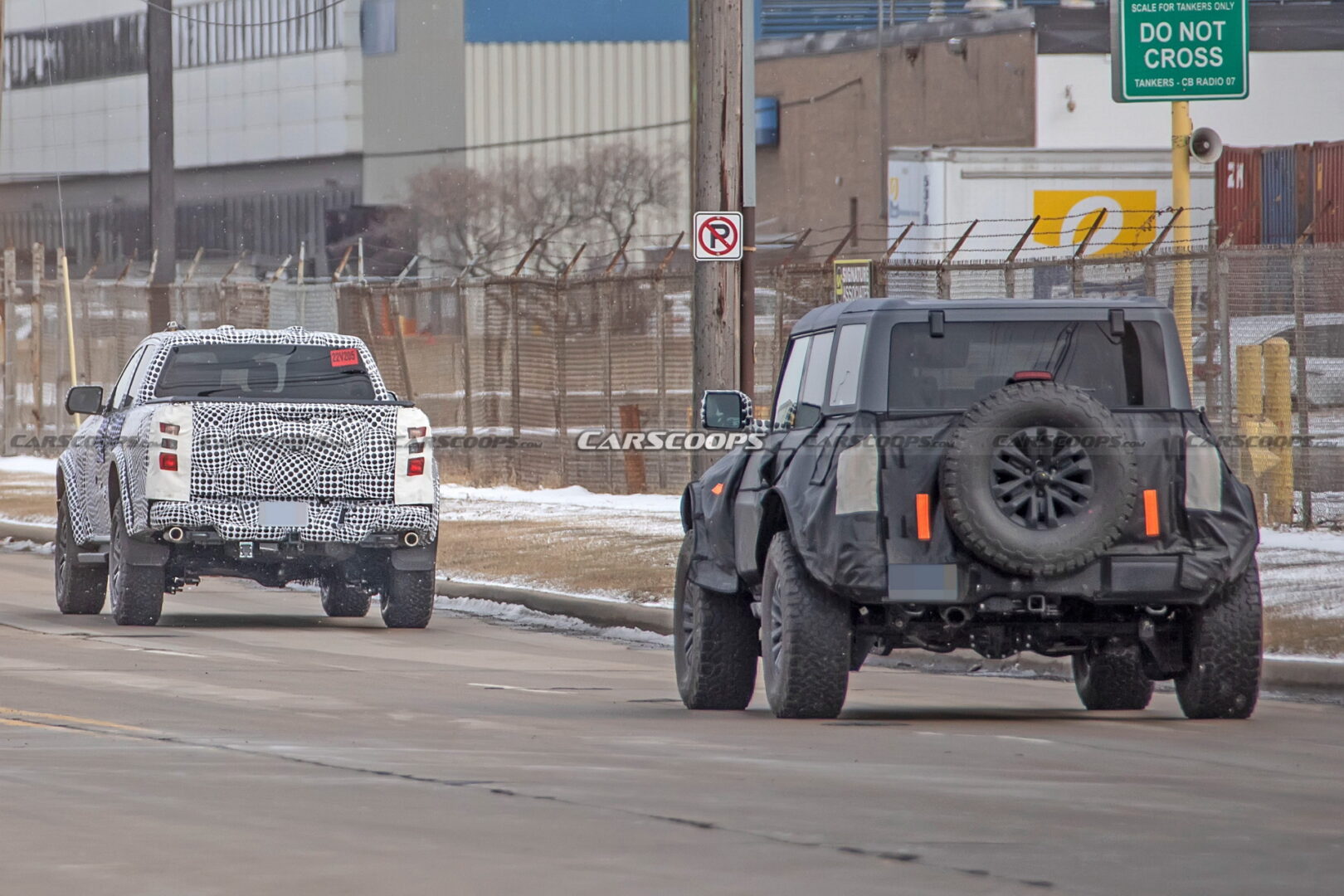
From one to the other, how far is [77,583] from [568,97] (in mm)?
70796

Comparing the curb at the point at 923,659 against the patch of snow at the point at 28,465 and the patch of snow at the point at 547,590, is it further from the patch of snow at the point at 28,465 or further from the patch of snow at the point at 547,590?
the patch of snow at the point at 28,465

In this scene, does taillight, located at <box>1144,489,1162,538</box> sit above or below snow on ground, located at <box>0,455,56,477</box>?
above

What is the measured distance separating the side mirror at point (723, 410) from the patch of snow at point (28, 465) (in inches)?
866

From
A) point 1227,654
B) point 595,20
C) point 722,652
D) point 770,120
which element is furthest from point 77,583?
point 595,20

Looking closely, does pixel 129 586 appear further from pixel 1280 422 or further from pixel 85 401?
pixel 1280 422

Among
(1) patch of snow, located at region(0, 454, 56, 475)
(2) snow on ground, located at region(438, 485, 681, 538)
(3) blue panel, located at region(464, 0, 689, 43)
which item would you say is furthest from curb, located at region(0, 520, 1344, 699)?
(3) blue panel, located at region(464, 0, 689, 43)

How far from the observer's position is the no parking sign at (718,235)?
17641 mm

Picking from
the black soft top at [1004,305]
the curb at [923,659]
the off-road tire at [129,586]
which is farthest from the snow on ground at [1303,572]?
the off-road tire at [129,586]

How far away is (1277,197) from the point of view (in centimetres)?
4938

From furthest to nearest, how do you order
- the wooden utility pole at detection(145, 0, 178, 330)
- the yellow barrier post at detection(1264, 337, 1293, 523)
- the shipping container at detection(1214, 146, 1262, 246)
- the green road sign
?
1. the shipping container at detection(1214, 146, 1262, 246)
2. the wooden utility pole at detection(145, 0, 178, 330)
3. the yellow barrier post at detection(1264, 337, 1293, 523)
4. the green road sign

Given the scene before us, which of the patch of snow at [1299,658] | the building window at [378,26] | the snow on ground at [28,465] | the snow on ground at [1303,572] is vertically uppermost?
the building window at [378,26]

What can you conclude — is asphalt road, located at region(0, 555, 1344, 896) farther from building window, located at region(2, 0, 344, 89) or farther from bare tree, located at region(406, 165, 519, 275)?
building window, located at region(2, 0, 344, 89)

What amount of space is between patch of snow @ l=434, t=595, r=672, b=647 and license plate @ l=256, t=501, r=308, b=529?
2.11 m

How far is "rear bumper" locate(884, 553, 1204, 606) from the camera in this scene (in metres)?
9.72
